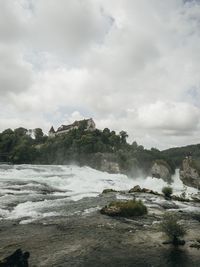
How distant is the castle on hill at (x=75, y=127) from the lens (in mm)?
153137

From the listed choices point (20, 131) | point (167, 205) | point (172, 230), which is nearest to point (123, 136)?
point (20, 131)

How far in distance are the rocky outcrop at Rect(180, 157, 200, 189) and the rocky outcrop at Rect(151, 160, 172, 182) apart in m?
14.8

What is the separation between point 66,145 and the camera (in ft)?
428

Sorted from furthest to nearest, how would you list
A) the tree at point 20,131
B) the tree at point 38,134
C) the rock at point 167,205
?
the tree at point 38,134, the tree at point 20,131, the rock at point 167,205

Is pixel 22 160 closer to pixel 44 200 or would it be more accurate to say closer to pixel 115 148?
pixel 115 148

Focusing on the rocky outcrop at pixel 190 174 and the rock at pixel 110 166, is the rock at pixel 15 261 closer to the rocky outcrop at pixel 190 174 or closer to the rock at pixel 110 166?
the rocky outcrop at pixel 190 174

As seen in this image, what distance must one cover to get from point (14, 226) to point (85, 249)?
7.31 m

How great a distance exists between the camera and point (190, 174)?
81250 millimetres

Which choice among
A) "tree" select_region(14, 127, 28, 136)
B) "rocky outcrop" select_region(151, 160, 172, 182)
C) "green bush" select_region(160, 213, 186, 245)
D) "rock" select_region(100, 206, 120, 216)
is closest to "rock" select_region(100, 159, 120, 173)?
"rocky outcrop" select_region(151, 160, 172, 182)

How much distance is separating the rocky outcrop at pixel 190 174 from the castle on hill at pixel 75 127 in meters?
72.6

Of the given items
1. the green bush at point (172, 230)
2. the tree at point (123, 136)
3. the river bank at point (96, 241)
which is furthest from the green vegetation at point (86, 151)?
the green bush at point (172, 230)

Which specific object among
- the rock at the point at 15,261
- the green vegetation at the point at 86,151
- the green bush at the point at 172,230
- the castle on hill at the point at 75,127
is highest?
the castle on hill at the point at 75,127

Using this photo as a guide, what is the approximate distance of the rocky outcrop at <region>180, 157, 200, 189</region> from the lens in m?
79.6

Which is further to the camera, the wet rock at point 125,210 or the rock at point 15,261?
the wet rock at point 125,210
